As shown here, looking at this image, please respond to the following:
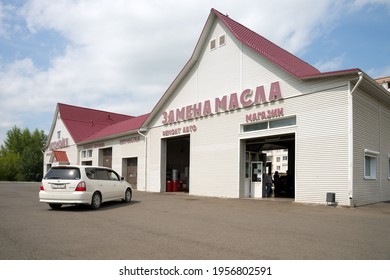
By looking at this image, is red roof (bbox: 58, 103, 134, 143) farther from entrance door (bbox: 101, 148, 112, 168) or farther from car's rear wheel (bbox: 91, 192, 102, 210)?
car's rear wheel (bbox: 91, 192, 102, 210)

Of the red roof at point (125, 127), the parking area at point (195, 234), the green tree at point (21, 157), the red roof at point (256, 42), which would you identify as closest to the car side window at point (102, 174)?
the parking area at point (195, 234)

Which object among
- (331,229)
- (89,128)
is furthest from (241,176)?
(89,128)

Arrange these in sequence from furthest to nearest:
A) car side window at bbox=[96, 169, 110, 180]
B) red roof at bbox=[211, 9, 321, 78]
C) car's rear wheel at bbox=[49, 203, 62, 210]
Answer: red roof at bbox=[211, 9, 321, 78] < car side window at bbox=[96, 169, 110, 180] < car's rear wheel at bbox=[49, 203, 62, 210]

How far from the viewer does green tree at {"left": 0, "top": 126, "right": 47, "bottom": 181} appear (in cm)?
A: 5950

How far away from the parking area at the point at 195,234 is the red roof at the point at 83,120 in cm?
2705

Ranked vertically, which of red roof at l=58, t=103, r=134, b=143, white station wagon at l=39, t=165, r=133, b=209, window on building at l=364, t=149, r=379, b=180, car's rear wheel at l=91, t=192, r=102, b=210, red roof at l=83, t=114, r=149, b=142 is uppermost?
red roof at l=58, t=103, r=134, b=143

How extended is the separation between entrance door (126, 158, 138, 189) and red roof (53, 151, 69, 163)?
12910 mm

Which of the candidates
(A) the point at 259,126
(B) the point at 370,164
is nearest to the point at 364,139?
(B) the point at 370,164

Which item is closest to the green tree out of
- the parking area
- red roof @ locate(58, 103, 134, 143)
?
red roof @ locate(58, 103, 134, 143)

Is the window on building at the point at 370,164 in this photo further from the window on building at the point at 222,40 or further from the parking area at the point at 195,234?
the window on building at the point at 222,40

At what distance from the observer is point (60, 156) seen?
3816 centimetres

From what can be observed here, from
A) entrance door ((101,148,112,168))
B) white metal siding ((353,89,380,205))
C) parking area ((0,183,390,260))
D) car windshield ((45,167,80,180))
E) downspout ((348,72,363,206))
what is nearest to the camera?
parking area ((0,183,390,260))

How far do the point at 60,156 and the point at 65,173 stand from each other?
27.2 m
